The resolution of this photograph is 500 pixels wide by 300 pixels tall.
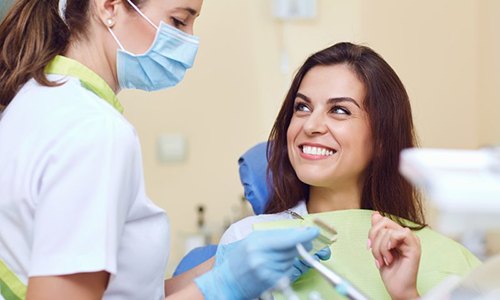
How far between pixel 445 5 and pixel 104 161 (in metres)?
2.18

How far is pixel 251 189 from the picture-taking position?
202 cm

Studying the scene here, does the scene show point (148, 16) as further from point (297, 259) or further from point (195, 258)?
point (195, 258)

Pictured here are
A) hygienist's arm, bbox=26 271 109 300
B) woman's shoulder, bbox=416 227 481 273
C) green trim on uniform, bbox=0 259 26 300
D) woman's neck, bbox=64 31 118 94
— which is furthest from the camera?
woman's shoulder, bbox=416 227 481 273

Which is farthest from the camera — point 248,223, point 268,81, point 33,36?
point 268,81

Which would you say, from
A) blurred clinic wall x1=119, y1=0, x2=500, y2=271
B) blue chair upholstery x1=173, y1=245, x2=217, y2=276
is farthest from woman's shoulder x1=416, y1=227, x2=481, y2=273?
blurred clinic wall x1=119, y1=0, x2=500, y2=271

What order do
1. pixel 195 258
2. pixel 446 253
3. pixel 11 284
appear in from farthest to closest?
pixel 195 258 < pixel 446 253 < pixel 11 284

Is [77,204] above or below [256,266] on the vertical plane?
above

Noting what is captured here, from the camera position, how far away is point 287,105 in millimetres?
1856

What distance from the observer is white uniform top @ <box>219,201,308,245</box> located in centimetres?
169

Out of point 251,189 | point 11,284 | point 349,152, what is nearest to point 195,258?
point 251,189

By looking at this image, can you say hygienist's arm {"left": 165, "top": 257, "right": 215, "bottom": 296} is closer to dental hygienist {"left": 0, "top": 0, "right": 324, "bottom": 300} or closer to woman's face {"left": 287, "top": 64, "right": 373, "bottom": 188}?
dental hygienist {"left": 0, "top": 0, "right": 324, "bottom": 300}

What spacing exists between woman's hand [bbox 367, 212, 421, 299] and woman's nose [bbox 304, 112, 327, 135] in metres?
0.32

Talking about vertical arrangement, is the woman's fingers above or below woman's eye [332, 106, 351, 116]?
below

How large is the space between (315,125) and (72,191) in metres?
0.74
